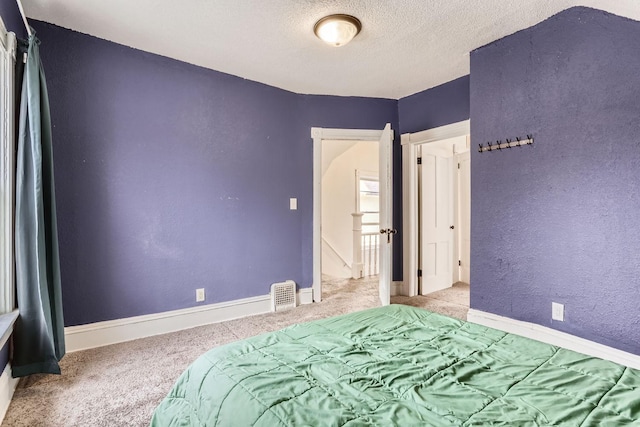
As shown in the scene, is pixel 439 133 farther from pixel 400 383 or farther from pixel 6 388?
pixel 6 388

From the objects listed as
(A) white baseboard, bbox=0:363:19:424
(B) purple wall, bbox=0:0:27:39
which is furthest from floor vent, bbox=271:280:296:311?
(B) purple wall, bbox=0:0:27:39

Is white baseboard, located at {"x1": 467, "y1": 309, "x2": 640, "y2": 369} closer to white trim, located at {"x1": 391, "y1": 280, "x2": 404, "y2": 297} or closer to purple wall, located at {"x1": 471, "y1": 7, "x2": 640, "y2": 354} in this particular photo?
purple wall, located at {"x1": 471, "y1": 7, "x2": 640, "y2": 354}

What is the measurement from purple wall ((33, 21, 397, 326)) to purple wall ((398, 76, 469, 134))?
100 centimetres

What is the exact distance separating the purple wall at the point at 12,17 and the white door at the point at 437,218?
3.81m

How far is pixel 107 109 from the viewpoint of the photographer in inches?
104

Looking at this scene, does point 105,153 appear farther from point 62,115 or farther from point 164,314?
point 164,314

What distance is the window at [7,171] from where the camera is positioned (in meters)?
1.90

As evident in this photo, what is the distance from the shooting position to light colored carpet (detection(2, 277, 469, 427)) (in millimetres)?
1718

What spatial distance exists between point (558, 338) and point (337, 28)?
269cm

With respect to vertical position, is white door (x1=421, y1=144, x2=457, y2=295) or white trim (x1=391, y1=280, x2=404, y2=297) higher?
white door (x1=421, y1=144, x2=457, y2=295)

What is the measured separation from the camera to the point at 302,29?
2500 mm

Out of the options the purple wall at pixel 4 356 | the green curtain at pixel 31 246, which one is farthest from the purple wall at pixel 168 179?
the purple wall at pixel 4 356

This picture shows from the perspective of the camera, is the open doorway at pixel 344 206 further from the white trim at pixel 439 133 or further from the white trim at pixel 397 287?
the white trim at pixel 439 133

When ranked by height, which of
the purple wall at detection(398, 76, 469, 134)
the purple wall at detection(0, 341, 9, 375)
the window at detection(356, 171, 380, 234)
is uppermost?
the purple wall at detection(398, 76, 469, 134)
